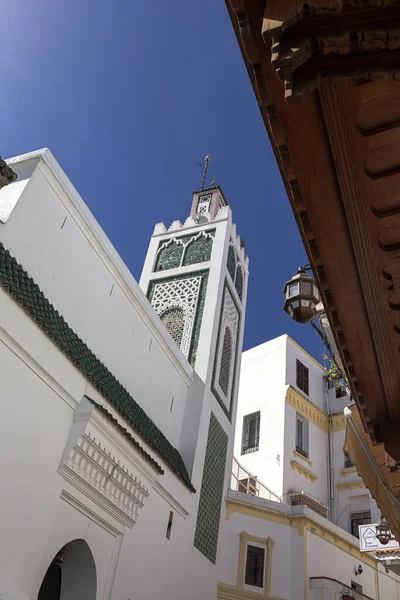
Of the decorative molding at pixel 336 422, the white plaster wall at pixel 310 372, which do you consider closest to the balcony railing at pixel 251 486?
the white plaster wall at pixel 310 372

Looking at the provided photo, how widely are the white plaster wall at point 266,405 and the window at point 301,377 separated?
0.69 m

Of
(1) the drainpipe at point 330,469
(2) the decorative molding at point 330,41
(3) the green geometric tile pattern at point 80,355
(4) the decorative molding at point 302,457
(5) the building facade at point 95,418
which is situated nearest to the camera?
(2) the decorative molding at point 330,41

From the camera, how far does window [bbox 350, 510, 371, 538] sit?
14398 mm

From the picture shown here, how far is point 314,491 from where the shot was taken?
1488cm

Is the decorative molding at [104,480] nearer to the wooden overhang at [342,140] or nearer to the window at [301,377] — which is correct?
the wooden overhang at [342,140]

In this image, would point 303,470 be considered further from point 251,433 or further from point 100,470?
point 100,470

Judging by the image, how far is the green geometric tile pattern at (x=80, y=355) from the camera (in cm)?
543

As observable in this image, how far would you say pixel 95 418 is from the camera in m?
6.02

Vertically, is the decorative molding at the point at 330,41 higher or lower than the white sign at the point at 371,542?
lower

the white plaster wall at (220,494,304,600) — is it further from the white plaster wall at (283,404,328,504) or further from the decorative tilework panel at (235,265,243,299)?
the decorative tilework panel at (235,265,243,299)

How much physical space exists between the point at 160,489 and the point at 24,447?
10.5ft

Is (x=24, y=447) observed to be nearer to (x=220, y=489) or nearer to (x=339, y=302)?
(x=339, y=302)

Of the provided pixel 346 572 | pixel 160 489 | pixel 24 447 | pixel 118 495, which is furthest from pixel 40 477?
pixel 346 572

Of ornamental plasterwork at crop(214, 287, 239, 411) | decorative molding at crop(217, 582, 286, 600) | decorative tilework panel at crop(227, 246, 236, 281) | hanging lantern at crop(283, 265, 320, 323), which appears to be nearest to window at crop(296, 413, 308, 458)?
ornamental plasterwork at crop(214, 287, 239, 411)
